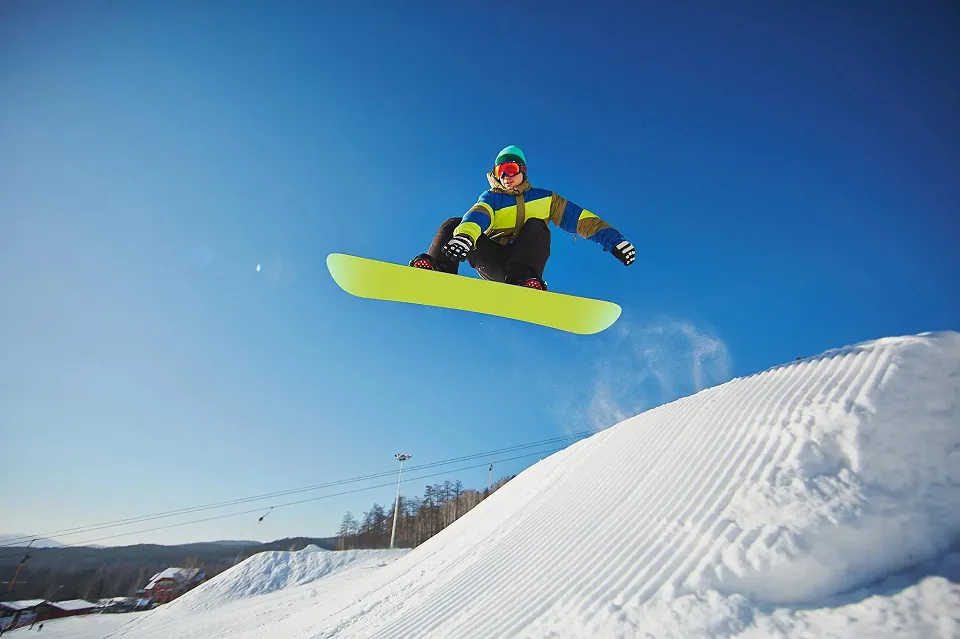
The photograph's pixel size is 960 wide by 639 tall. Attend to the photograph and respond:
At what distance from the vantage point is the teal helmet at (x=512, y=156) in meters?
4.63

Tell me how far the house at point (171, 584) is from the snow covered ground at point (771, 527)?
50.4 meters

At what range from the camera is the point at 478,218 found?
427 cm

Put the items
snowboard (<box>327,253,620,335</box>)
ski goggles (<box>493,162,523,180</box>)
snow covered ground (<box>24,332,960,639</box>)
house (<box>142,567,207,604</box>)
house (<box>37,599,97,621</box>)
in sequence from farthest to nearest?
1. house (<box>142,567,207,604</box>)
2. house (<box>37,599,97,621</box>)
3. ski goggles (<box>493,162,523,180</box>)
4. snowboard (<box>327,253,620,335</box>)
5. snow covered ground (<box>24,332,960,639</box>)

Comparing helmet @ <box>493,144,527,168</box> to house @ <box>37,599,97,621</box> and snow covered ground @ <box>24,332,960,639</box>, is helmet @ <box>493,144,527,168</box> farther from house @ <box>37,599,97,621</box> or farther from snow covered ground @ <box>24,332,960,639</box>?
house @ <box>37,599,97,621</box>

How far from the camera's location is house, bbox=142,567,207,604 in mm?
38544

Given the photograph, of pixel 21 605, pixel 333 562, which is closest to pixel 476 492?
pixel 333 562

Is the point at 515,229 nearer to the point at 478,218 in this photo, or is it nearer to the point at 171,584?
the point at 478,218

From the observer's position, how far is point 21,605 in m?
35.1

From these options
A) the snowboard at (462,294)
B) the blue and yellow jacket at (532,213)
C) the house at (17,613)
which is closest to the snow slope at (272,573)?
the snowboard at (462,294)

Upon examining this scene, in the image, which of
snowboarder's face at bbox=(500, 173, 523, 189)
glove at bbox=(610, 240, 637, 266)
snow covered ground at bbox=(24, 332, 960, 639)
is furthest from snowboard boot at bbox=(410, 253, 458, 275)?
snow covered ground at bbox=(24, 332, 960, 639)

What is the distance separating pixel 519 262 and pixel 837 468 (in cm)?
303

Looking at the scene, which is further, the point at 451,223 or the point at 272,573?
the point at 272,573

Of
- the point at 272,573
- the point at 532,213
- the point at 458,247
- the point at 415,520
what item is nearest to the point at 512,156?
the point at 532,213

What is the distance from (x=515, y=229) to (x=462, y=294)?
0.97 m
